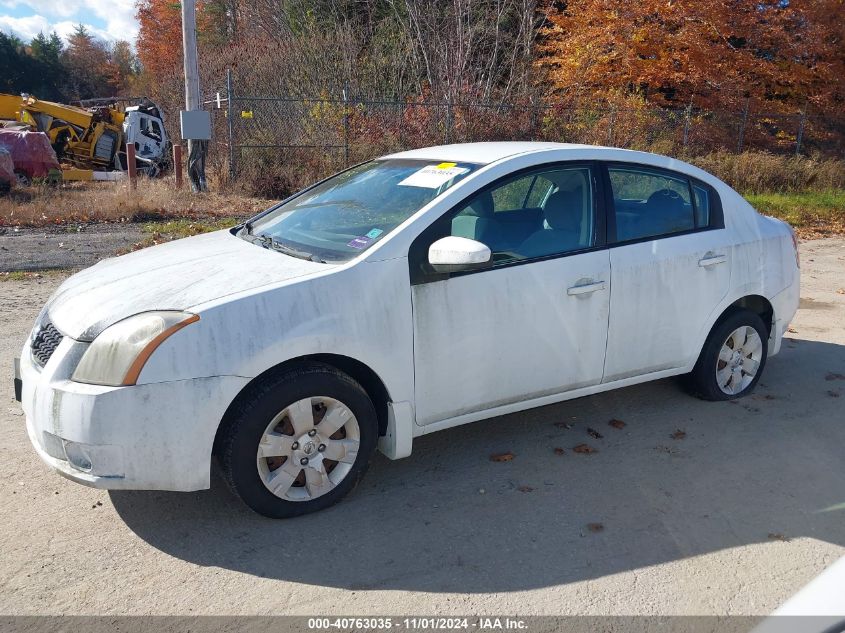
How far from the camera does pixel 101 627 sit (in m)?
2.82

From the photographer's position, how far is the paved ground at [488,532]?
9.96 feet

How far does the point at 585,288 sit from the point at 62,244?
8.85 m

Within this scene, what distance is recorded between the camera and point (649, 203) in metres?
4.71

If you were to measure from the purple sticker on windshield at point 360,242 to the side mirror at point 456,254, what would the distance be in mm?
318

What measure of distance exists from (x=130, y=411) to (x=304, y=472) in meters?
0.83

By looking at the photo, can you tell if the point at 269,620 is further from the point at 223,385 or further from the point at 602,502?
the point at 602,502

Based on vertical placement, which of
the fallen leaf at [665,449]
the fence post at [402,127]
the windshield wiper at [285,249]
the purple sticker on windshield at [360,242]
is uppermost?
the fence post at [402,127]

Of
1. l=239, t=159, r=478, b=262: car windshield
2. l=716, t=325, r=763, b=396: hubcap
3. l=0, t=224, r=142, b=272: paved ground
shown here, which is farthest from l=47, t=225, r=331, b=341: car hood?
l=0, t=224, r=142, b=272: paved ground

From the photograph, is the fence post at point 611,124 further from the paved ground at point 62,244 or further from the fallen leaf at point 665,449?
the fallen leaf at point 665,449

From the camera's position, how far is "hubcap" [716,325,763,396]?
5055 mm

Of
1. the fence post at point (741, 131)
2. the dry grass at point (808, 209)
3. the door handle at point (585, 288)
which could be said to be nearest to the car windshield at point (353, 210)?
the door handle at point (585, 288)

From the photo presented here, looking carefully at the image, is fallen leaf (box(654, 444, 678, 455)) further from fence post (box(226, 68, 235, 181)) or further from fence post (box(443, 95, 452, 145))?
fence post (box(226, 68, 235, 181))

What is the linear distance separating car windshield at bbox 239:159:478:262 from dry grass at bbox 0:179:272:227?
918cm

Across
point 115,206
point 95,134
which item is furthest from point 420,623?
point 95,134
